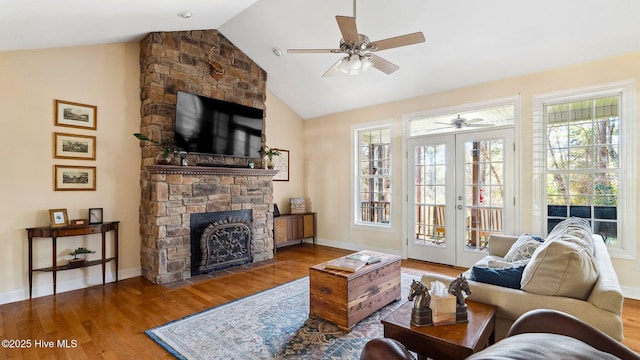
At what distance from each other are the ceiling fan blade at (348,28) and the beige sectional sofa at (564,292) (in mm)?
2083

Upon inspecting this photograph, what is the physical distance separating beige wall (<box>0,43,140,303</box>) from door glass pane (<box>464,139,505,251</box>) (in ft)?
15.7

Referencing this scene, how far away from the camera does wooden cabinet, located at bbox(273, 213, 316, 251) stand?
5.67 meters

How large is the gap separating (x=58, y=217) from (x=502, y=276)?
14.5 ft

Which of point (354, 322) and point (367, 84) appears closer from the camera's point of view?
point (354, 322)

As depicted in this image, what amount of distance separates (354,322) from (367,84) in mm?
3733

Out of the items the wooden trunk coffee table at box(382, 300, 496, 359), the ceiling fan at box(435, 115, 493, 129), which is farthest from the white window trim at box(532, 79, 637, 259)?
the wooden trunk coffee table at box(382, 300, 496, 359)

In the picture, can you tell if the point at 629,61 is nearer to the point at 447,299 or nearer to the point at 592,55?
the point at 592,55

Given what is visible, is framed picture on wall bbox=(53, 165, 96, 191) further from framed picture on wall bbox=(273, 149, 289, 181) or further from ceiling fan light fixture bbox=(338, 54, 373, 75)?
ceiling fan light fixture bbox=(338, 54, 373, 75)

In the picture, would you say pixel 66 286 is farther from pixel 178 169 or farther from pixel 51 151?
pixel 178 169

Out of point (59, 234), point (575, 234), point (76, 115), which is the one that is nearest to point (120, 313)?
point (59, 234)

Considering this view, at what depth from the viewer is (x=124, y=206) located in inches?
162

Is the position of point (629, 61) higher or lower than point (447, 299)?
higher

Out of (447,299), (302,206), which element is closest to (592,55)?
(447,299)

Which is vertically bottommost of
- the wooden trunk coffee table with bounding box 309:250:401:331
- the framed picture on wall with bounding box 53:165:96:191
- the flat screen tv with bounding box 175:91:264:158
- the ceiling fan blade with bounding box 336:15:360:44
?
the wooden trunk coffee table with bounding box 309:250:401:331
